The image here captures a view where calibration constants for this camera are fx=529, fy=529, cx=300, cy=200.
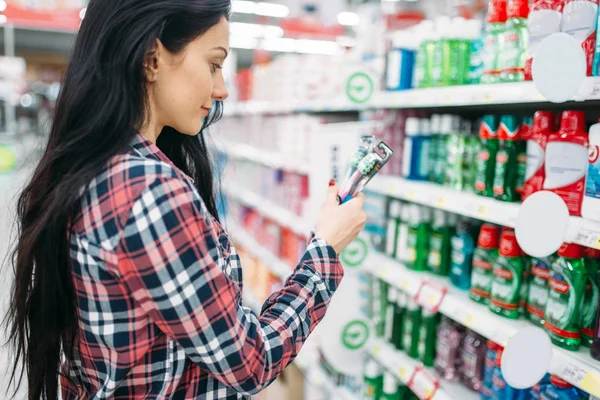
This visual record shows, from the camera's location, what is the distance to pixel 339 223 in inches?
49.0

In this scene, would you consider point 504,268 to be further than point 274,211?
No

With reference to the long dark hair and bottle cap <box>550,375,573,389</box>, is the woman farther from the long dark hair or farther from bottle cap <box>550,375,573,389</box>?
bottle cap <box>550,375,573,389</box>

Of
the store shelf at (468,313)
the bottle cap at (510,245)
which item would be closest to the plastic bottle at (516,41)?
the bottle cap at (510,245)

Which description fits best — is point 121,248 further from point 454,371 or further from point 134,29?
point 454,371

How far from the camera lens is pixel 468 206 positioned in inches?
60.1

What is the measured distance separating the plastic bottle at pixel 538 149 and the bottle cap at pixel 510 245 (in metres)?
0.13

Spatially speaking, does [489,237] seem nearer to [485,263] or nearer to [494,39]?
[485,263]

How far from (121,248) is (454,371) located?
1.35 m

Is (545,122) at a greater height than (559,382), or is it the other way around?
(545,122)

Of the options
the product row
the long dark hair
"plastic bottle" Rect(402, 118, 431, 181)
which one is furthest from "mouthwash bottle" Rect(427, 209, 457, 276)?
the long dark hair

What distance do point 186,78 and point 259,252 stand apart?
8.98 feet

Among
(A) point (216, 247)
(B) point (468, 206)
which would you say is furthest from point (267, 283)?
(A) point (216, 247)

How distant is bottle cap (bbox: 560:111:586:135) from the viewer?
122 centimetres

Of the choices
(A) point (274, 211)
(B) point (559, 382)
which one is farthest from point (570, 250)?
(A) point (274, 211)
